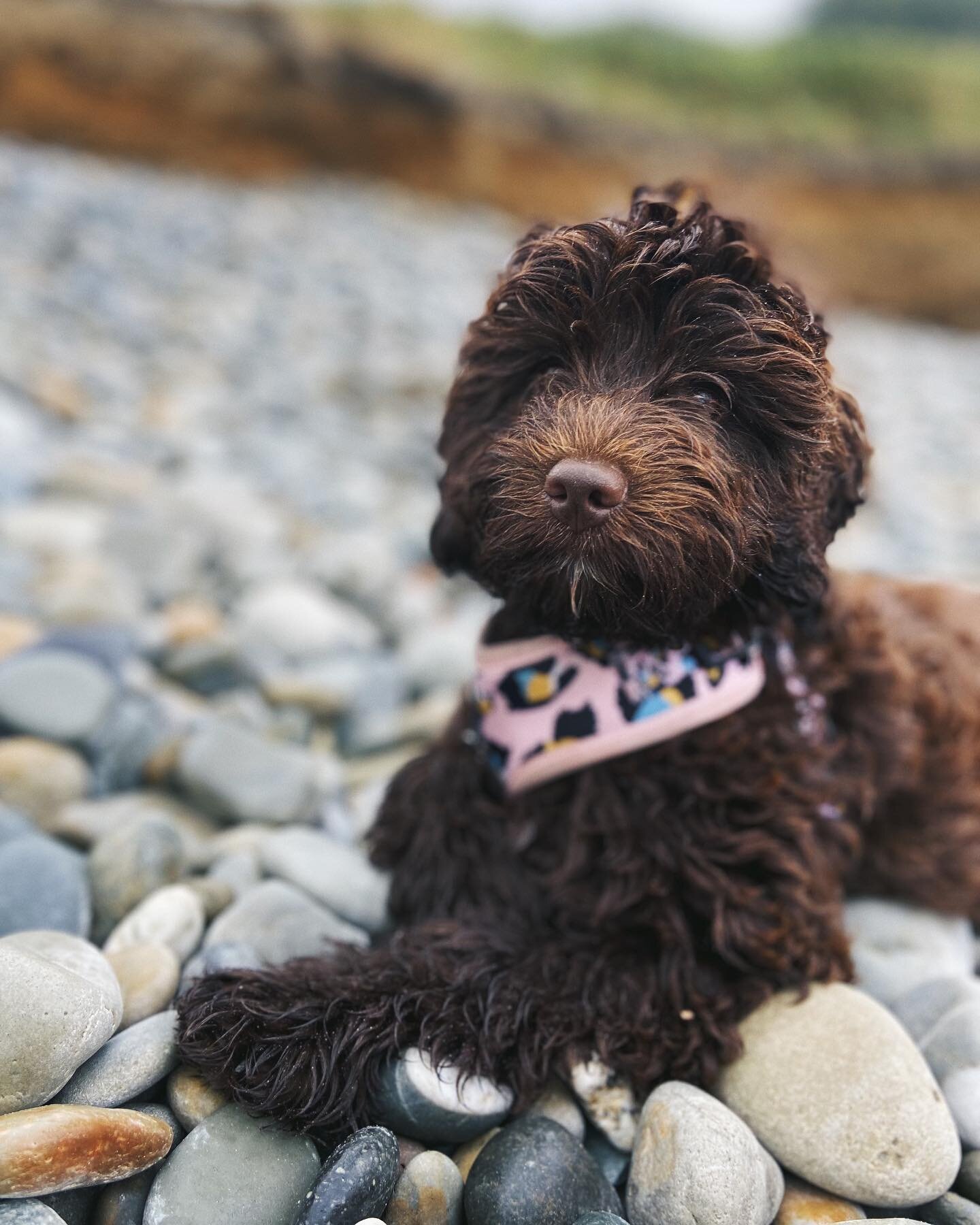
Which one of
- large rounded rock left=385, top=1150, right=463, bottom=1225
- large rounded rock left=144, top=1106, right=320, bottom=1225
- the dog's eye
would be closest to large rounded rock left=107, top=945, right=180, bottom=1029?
large rounded rock left=144, top=1106, right=320, bottom=1225

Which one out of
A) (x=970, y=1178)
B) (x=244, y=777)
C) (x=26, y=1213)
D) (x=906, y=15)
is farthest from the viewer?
(x=906, y=15)

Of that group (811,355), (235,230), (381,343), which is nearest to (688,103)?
(235,230)

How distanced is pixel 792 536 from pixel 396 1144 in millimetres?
1496

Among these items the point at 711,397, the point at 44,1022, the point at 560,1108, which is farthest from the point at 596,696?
the point at 44,1022

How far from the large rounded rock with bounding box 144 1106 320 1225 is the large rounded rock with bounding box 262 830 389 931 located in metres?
0.83

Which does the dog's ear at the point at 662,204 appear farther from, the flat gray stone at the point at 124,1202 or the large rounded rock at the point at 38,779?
the large rounded rock at the point at 38,779

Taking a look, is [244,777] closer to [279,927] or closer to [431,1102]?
[279,927]

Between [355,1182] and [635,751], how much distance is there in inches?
44.4

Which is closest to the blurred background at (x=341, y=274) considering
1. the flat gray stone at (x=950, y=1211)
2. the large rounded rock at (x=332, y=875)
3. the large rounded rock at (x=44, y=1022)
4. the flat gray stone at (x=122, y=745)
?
the flat gray stone at (x=122, y=745)

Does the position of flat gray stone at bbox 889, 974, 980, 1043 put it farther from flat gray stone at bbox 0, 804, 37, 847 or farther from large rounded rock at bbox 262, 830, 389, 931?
flat gray stone at bbox 0, 804, 37, 847

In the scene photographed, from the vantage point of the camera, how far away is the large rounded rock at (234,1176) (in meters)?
1.95

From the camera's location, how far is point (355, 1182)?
6.39 feet

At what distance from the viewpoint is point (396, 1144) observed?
2062 mm

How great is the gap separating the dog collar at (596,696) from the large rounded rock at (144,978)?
92 centimetres
